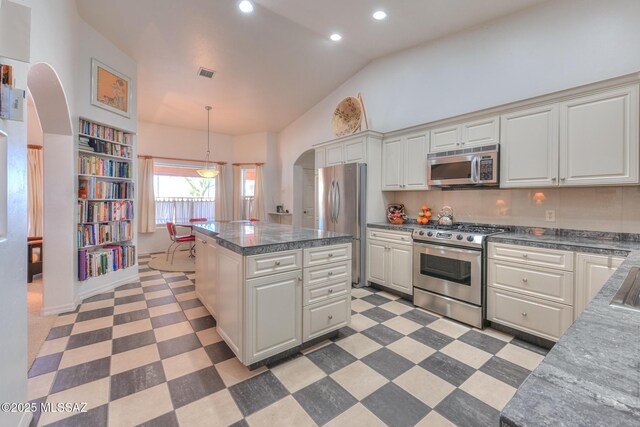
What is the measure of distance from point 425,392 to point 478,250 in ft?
4.67

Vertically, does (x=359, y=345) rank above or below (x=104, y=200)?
below

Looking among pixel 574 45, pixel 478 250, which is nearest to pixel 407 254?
pixel 478 250

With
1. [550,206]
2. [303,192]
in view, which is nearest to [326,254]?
[550,206]

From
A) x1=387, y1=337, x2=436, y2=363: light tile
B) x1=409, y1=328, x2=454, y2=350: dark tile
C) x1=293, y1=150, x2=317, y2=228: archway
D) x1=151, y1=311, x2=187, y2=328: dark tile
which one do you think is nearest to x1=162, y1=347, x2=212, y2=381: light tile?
x1=151, y1=311, x2=187, y2=328: dark tile

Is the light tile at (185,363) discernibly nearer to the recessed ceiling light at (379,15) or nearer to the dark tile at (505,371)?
the dark tile at (505,371)

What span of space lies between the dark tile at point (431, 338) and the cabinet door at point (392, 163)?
1.83 m

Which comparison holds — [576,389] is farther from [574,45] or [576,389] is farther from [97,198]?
[97,198]

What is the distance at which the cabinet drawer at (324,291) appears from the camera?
2.18 metres

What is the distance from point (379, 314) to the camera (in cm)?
Result: 292

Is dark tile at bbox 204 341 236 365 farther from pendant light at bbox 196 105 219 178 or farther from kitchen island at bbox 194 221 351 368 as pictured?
pendant light at bbox 196 105 219 178

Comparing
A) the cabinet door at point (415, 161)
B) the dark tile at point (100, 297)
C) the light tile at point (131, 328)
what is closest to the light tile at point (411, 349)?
the cabinet door at point (415, 161)

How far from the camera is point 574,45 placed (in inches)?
101

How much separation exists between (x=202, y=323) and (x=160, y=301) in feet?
2.90

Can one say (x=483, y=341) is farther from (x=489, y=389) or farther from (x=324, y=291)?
(x=324, y=291)
